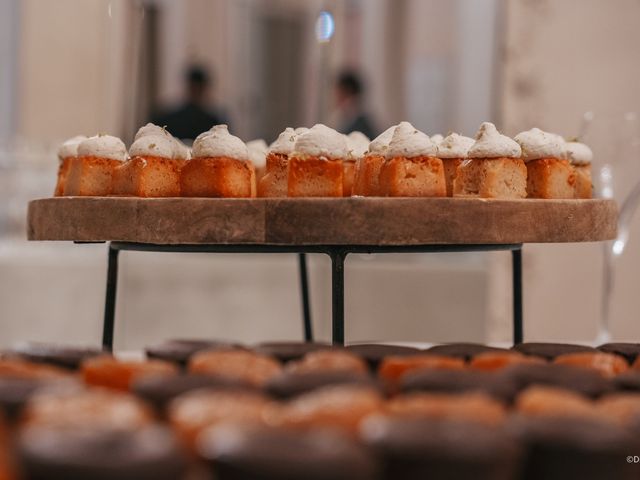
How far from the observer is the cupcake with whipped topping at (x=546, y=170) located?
179cm

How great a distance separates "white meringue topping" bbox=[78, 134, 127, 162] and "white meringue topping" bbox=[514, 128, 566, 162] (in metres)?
0.77

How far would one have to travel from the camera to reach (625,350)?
1409mm

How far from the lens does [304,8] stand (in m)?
8.20

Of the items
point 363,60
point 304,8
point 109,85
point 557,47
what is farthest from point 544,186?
point 304,8

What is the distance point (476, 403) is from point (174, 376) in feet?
1.12

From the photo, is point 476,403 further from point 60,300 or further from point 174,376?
point 60,300

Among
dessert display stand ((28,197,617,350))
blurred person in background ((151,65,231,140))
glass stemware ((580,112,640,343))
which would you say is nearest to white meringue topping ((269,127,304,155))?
dessert display stand ((28,197,617,350))

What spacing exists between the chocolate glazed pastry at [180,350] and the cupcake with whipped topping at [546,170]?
29.1 inches

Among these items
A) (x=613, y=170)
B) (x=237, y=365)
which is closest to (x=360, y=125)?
(x=613, y=170)

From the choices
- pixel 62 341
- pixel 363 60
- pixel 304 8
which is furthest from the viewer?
pixel 304 8

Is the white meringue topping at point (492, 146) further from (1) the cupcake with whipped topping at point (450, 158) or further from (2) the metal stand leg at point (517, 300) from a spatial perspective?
(2) the metal stand leg at point (517, 300)

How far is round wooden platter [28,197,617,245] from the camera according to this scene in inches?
59.2

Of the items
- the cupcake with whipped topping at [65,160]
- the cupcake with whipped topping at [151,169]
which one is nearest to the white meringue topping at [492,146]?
the cupcake with whipped topping at [151,169]

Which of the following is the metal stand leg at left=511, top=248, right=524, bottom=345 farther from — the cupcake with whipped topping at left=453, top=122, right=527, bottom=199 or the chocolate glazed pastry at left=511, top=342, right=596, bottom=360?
the chocolate glazed pastry at left=511, top=342, right=596, bottom=360
